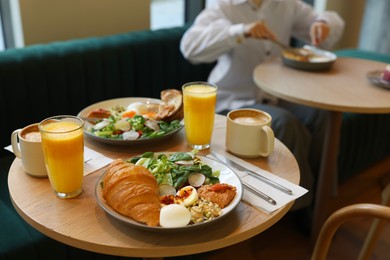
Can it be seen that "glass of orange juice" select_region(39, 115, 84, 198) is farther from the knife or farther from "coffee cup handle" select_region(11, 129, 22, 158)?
the knife

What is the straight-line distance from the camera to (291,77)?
1.96 metres

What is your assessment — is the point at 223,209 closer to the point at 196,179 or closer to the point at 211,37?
the point at 196,179

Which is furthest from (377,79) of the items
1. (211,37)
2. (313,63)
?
(211,37)

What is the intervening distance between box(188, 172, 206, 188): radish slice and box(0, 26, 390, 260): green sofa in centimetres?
62

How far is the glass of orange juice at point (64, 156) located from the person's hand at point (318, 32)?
1607 mm

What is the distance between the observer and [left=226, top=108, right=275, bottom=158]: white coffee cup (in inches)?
47.4

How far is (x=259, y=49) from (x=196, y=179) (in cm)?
141

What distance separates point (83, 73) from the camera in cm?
210

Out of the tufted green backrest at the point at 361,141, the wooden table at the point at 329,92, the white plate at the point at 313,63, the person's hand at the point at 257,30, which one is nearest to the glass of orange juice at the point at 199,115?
the wooden table at the point at 329,92

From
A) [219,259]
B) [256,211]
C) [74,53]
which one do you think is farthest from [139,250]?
[74,53]

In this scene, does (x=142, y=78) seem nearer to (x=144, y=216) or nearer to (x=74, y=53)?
(x=74, y=53)

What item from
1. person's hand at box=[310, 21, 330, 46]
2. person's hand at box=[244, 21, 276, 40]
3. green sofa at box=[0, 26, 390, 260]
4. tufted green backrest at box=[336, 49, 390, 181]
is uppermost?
person's hand at box=[244, 21, 276, 40]

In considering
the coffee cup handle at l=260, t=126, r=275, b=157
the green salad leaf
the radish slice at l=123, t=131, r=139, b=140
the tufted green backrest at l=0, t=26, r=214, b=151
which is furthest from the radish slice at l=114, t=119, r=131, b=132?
the tufted green backrest at l=0, t=26, r=214, b=151

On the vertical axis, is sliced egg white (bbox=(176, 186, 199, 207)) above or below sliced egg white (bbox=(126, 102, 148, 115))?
below
